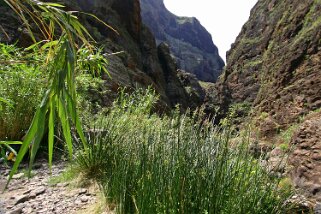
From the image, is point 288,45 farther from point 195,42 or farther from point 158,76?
point 195,42

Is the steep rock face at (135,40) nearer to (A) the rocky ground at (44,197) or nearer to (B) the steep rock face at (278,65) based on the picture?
(B) the steep rock face at (278,65)

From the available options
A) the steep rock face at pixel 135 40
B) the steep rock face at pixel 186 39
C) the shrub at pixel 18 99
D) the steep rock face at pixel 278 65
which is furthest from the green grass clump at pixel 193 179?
the steep rock face at pixel 186 39

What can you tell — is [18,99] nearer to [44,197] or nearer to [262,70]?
[44,197]

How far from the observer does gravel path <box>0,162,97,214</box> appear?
321 centimetres

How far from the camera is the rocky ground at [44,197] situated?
3205 millimetres

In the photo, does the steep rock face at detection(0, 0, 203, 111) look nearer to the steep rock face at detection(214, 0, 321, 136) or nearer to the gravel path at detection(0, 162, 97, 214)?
the steep rock face at detection(214, 0, 321, 136)

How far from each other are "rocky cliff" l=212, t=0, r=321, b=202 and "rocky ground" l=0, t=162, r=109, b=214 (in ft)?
11.4

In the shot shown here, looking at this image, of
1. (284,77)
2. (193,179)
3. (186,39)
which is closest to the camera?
(193,179)

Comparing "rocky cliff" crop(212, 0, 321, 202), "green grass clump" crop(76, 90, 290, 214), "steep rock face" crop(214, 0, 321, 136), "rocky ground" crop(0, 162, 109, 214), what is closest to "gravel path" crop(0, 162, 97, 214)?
"rocky ground" crop(0, 162, 109, 214)

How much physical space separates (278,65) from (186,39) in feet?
370

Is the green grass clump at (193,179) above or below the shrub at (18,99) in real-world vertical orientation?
below

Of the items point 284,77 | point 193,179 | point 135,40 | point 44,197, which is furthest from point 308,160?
point 135,40

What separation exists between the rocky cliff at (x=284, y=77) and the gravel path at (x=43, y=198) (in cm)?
350

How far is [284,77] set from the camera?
17141mm
